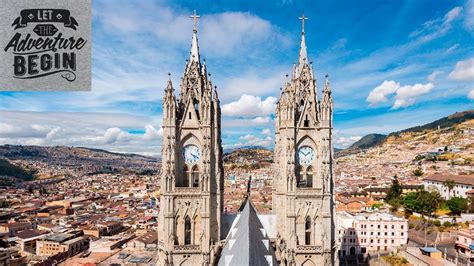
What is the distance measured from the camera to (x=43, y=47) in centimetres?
1867

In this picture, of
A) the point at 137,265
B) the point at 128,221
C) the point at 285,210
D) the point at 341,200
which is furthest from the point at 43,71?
the point at 128,221

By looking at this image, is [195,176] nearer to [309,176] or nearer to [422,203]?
[309,176]

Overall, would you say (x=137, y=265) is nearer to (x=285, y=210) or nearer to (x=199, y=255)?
(x=199, y=255)

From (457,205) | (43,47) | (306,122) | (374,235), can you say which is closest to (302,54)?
(306,122)

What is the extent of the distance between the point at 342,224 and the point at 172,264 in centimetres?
6271

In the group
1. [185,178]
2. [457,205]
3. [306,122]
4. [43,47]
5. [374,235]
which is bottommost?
[374,235]

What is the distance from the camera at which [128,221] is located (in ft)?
404

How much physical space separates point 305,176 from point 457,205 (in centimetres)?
7320

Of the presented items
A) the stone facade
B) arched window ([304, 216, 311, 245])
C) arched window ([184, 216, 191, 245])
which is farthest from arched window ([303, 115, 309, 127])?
arched window ([184, 216, 191, 245])

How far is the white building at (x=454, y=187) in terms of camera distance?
103506mm

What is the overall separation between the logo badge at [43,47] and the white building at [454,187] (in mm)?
113636

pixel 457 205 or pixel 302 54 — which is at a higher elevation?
pixel 302 54

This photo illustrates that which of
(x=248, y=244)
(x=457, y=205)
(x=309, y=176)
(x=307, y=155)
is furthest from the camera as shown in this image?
(x=457, y=205)

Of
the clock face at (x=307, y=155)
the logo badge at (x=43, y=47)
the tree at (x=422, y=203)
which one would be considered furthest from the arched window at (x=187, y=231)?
the tree at (x=422, y=203)
